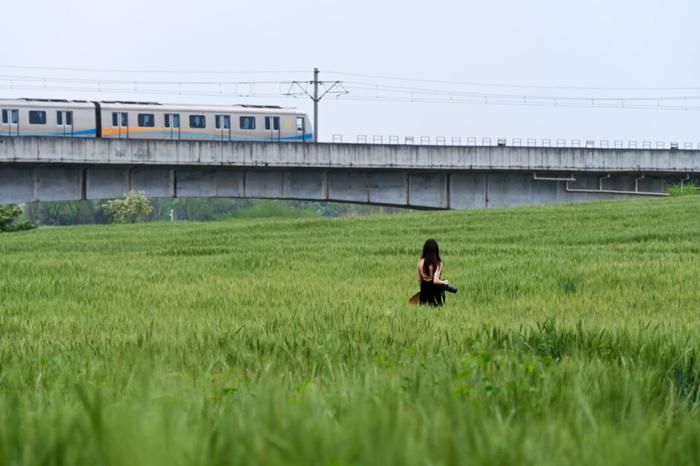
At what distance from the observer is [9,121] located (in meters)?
50.2

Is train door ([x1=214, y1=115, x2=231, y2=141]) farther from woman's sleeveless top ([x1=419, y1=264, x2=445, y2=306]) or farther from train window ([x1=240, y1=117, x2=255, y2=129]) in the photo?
woman's sleeveless top ([x1=419, y1=264, x2=445, y2=306])

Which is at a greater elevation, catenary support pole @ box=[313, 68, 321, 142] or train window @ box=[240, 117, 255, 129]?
catenary support pole @ box=[313, 68, 321, 142]

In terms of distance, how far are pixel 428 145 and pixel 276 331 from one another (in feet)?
156

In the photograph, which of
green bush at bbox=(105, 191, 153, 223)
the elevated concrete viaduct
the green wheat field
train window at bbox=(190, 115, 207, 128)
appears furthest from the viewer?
green bush at bbox=(105, 191, 153, 223)

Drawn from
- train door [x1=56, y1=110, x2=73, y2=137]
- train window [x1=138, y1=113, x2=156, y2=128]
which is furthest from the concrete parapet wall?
train door [x1=56, y1=110, x2=73, y2=137]

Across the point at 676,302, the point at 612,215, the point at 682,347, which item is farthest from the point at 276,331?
the point at 612,215

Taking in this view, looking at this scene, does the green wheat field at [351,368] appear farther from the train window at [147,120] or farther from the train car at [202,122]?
the train car at [202,122]

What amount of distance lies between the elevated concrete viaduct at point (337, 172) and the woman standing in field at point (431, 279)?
132 feet

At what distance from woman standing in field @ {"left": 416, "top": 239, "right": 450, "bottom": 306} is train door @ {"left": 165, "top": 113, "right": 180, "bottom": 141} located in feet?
151

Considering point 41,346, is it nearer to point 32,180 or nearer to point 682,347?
point 682,347

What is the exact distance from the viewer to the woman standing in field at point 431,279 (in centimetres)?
967

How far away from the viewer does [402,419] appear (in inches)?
71.7

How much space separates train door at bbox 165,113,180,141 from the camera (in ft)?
176

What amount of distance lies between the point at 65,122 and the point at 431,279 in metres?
46.5
